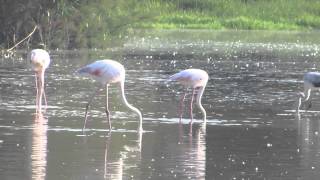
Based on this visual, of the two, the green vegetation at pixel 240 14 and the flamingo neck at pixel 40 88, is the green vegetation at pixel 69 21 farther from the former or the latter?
the green vegetation at pixel 240 14

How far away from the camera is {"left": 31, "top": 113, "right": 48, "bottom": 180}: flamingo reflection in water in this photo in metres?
10.4

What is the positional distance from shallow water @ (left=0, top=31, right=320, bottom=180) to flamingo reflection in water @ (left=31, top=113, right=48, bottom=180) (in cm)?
1

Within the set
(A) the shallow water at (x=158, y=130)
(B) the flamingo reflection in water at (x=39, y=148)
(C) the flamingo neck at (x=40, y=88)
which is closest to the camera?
(B) the flamingo reflection in water at (x=39, y=148)

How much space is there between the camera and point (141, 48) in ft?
126

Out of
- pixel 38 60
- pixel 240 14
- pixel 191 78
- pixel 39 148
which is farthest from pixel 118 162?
pixel 240 14

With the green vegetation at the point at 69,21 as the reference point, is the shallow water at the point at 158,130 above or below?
below

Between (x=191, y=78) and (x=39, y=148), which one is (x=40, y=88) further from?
(x=39, y=148)

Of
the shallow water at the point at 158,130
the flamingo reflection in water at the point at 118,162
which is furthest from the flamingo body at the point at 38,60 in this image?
the flamingo reflection in water at the point at 118,162

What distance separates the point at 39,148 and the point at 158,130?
267 cm

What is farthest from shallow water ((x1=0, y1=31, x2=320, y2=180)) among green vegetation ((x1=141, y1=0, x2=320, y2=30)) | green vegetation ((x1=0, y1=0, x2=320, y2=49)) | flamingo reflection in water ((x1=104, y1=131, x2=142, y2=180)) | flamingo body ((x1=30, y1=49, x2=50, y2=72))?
green vegetation ((x1=141, y1=0, x2=320, y2=30))

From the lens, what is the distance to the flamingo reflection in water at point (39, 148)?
34.0 feet

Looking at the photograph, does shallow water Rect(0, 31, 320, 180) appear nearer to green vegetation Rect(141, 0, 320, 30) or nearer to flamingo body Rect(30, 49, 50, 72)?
flamingo body Rect(30, 49, 50, 72)

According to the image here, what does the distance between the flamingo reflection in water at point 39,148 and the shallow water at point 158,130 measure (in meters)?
0.01

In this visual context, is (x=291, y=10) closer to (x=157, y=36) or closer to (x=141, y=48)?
(x=157, y=36)
